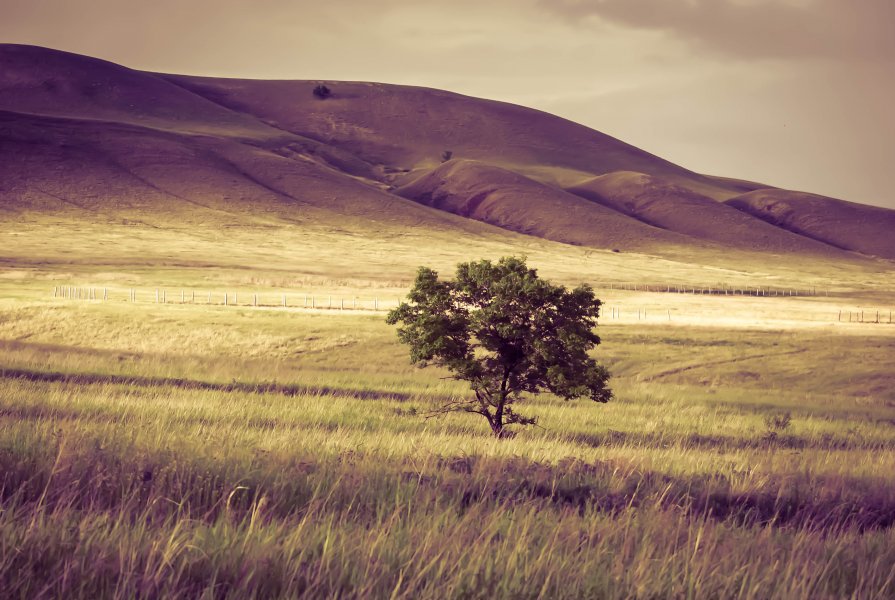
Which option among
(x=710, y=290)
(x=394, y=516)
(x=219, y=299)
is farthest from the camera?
(x=710, y=290)

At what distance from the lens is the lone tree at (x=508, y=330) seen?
20094 millimetres

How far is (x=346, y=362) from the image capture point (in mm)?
42812

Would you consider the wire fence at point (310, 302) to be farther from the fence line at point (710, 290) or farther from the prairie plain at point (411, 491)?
the prairie plain at point (411, 491)

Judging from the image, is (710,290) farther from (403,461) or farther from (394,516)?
(394,516)

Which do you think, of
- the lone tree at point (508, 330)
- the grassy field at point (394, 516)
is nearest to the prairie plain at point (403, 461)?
the grassy field at point (394, 516)

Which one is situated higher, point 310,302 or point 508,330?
point 508,330

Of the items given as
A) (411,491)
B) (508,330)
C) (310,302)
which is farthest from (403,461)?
(310,302)

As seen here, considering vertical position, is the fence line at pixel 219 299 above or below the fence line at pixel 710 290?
below

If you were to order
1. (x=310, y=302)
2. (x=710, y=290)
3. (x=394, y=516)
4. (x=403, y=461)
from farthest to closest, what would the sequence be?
(x=710, y=290) → (x=310, y=302) → (x=403, y=461) → (x=394, y=516)

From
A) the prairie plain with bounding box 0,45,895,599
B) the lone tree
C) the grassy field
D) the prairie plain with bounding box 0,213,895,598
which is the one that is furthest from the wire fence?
the grassy field

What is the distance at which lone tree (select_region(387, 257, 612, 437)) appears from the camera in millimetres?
20094

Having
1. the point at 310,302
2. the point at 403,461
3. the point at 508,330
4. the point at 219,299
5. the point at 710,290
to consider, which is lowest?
the point at 219,299

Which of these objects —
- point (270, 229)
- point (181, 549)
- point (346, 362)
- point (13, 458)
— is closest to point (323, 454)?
point (13, 458)

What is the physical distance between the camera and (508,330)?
1984cm
